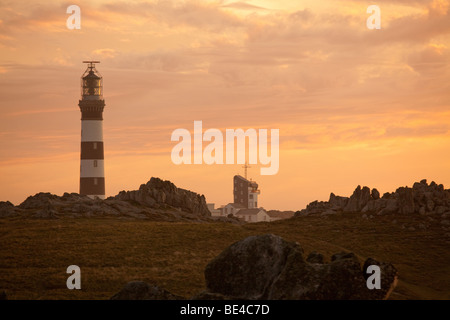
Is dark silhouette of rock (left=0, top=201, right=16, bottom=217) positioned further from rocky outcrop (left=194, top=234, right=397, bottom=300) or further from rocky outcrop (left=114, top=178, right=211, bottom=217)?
rocky outcrop (left=194, top=234, right=397, bottom=300)

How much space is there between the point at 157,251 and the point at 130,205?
38.6 metres

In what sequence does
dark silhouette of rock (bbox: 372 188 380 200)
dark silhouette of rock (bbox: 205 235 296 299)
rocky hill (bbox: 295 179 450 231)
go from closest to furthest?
1. dark silhouette of rock (bbox: 205 235 296 299)
2. rocky hill (bbox: 295 179 450 231)
3. dark silhouette of rock (bbox: 372 188 380 200)

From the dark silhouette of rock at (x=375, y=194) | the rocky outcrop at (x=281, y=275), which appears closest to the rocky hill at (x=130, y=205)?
the dark silhouette of rock at (x=375, y=194)

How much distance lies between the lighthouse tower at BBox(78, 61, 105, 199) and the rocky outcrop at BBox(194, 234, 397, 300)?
85793 millimetres

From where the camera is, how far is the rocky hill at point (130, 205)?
9906 centimetres

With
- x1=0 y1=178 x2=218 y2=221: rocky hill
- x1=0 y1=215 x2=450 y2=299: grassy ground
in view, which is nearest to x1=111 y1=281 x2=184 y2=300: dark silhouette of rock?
x1=0 y1=215 x2=450 y2=299: grassy ground

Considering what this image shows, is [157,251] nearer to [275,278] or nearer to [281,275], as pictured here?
[275,278]

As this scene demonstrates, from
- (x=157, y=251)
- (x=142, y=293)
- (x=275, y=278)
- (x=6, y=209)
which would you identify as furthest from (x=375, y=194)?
(x=142, y=293)

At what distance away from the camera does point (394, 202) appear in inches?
4168

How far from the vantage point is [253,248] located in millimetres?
37656

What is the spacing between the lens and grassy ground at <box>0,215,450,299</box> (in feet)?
190
